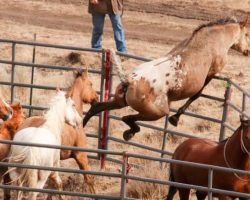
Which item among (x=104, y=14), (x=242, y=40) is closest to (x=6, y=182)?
(x=242, y=40)

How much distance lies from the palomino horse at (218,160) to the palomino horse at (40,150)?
4.18 ft

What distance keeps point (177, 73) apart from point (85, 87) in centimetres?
127

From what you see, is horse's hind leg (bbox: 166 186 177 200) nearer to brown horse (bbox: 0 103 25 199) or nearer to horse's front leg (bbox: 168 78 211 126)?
horse's front leg (bbox: 168 78 211 126)

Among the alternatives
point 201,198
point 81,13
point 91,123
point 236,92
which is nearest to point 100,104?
point 201,198

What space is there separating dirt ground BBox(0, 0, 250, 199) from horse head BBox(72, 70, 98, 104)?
2215mm

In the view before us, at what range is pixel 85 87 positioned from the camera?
40.9ft

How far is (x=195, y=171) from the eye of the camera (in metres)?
10.7

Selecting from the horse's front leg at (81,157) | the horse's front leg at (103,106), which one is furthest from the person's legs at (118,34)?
the horse's front leg at (81,157)

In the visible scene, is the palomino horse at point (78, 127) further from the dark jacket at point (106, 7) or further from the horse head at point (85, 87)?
the dark jacket at point (106, 7)

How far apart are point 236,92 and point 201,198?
607cm

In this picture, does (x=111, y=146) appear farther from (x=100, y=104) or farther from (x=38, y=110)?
(x=100, y=104)

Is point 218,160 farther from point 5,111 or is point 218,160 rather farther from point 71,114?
point 5,111

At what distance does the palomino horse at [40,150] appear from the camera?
10461 mm

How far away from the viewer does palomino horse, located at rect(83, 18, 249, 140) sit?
11.7 m
